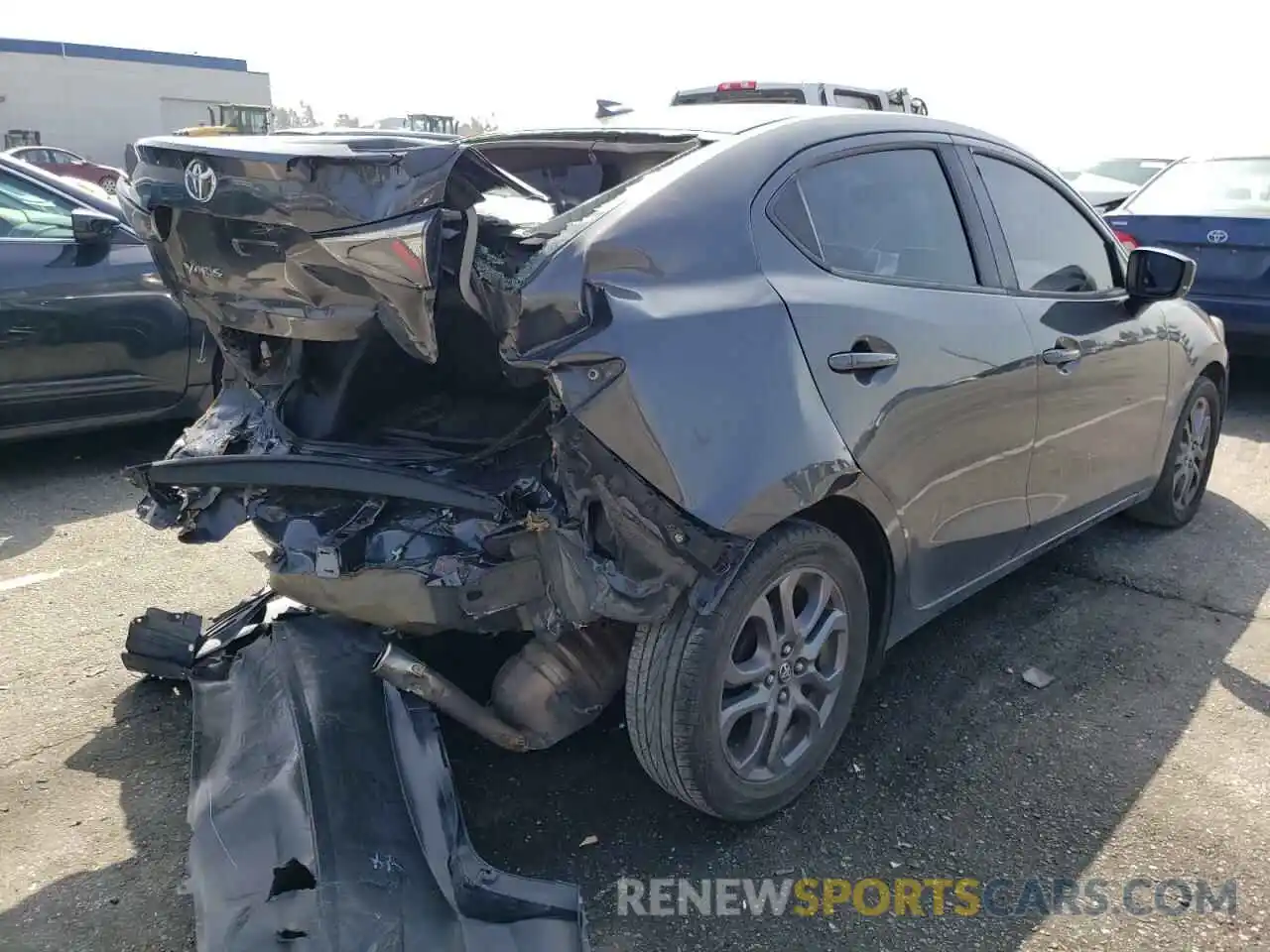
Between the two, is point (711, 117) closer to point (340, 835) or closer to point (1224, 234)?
point (340, 835)

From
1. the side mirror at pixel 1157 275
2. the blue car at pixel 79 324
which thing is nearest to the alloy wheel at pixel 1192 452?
the side mirror at pixel 1157 275

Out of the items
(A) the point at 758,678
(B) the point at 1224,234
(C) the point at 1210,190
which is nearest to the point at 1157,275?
(A) the point at 758,678

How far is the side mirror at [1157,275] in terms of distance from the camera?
383 cm

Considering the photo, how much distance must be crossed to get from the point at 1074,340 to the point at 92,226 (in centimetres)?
471

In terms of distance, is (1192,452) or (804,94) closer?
(1192,452)

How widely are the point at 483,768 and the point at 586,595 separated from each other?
94 centimetres

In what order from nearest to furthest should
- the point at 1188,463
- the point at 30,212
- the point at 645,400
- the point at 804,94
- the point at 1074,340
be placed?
1. the point at 645,400
2. the point at 1074,340
3. the point at 1188,463
4. the point at 30,212
5. the point at 804,94

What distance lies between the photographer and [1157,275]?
3852mm

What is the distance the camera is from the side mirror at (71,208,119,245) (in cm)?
529

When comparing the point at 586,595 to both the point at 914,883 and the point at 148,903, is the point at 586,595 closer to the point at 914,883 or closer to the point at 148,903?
the point at 914,883

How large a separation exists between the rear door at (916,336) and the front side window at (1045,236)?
205 mm

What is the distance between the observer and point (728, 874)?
2584mm

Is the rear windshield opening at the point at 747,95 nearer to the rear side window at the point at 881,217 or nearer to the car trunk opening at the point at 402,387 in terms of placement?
the rear side window at the point at 881,217

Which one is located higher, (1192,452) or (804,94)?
(804,94)
